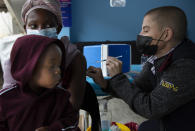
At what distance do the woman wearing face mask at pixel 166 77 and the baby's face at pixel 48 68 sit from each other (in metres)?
0.43

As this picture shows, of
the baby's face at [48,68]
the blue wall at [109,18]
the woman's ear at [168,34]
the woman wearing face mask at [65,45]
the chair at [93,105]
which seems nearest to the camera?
the baby's face at [48,68]

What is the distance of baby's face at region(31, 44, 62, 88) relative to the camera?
677mm

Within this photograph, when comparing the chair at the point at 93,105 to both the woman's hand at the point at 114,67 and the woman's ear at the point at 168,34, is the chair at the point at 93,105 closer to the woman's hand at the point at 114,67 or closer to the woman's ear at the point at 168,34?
the woman's hand at the point at 114,67

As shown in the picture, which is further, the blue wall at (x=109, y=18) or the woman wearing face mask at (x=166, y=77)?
the blue wall at (x=109, y=18)

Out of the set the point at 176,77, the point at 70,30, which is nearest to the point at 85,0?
the point at 70,30

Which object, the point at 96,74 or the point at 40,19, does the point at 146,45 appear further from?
the point at 40,19

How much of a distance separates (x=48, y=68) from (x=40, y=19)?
0.33m

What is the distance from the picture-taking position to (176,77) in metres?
0.93

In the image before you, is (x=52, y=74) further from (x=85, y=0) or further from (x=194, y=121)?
(x=85, y=0)

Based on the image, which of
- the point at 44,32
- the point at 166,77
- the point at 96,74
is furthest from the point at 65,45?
the point at 166,77

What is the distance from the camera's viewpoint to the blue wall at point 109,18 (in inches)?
171

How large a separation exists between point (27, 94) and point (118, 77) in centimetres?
60

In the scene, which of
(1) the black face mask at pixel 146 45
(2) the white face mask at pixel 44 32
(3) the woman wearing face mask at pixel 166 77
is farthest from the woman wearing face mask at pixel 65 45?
(1) the black face mask at pixel 146 45

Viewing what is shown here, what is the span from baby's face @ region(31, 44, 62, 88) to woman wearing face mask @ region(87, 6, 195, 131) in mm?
425
